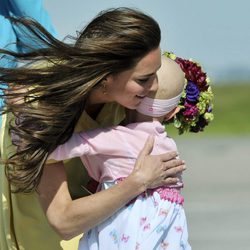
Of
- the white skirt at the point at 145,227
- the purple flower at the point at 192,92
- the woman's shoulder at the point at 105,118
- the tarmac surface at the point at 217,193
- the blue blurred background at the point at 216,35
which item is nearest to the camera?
the white skirt at the point at 145,227

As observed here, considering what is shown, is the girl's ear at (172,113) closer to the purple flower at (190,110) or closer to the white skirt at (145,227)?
the purple flower at (190,110)

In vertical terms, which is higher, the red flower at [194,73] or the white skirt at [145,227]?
the red flower at [194,73]

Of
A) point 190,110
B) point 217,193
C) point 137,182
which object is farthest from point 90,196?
point 217,193

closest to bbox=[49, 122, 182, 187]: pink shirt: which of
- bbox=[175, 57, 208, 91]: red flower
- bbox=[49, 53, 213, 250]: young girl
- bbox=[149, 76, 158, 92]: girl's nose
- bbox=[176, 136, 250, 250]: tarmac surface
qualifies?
bbox=[49, 53, 213, 250]: young girl

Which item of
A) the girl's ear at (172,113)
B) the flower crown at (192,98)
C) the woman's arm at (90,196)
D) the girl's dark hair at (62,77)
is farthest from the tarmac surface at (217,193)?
the girl's dark hair at (62,77)

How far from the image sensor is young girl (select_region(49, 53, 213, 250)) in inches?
130

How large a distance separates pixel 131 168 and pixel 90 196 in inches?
6.5

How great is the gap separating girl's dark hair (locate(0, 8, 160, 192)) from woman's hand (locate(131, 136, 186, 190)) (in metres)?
0.24

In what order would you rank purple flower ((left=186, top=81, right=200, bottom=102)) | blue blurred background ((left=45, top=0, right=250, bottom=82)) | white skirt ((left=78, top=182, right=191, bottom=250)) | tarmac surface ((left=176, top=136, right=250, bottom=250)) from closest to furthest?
white skirt ((left=78, top=182, right=191, bottom=250))
purple flower ((left=186, top=81, right=200, bottom=102))
tarmac surface ((left=176, top=136, right=250, bottom=250))
blue blurred background ((left=45, top=0, right=250, bottom=82))

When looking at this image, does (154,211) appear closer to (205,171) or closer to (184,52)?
(205,171)

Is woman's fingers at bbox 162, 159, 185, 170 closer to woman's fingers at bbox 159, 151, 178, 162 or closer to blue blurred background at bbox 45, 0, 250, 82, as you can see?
woman's fingers at bbox 159, 151, 178, 162

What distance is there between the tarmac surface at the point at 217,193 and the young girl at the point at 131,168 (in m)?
4.31

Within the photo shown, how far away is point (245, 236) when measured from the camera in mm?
8148

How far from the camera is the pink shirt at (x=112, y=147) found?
3305 mm
